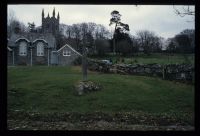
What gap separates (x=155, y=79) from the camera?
73.6ft

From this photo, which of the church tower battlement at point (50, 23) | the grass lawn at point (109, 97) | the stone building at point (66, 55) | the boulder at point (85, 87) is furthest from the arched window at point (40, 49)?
the church tower battlement at point (50, 23)

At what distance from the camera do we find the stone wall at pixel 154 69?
874 inches

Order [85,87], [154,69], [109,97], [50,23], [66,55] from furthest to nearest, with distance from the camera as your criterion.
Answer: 1. [50,23]
2. [66,55]
3. [154,69]
4. [85,87]
5. [109,97]

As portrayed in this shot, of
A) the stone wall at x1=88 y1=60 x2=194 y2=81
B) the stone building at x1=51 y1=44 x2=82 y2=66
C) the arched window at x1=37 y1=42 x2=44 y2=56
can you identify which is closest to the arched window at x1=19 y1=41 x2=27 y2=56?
the arched window at x1=37 y1=42 x2=44 y2=56

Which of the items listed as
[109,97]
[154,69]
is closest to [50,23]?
[154,69]

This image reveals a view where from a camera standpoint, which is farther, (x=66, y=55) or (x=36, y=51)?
(x=66, y=55)

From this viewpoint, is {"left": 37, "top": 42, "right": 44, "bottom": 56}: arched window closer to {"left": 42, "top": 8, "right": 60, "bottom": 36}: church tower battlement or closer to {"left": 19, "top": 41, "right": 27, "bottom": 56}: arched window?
{"left": 19, "top": 41, "right": 27, "bottom": 56}: arched window

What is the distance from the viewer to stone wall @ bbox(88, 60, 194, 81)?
72.8 feet

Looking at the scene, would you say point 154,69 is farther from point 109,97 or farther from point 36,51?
point 36,51

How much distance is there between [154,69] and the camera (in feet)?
79.6

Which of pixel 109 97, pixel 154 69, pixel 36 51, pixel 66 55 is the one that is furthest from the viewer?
pixel 66 55
